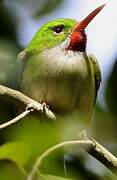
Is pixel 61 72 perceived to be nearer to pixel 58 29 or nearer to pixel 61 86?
pixel 61 86

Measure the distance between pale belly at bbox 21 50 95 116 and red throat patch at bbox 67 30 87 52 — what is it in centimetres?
24

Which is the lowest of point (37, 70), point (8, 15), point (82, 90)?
point (82, 90)

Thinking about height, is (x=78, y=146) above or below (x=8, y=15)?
below

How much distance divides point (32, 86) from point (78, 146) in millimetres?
1519

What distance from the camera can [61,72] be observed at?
2871 millimetres

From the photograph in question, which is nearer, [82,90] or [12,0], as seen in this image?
[12,0]

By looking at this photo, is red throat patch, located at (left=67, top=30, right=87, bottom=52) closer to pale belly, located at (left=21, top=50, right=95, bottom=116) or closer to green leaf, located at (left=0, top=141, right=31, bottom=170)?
pale belly, located at (left=21, top=50, right=95, bottom=116)

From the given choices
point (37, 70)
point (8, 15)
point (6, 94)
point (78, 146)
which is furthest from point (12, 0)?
point (37, 70)

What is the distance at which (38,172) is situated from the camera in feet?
2.71

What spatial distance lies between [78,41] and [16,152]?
2.45 m

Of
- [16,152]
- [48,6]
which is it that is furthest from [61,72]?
[16,152]

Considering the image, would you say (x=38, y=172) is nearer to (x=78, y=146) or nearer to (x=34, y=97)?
(x=78, y=146)

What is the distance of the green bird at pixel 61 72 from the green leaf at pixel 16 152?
1828mm

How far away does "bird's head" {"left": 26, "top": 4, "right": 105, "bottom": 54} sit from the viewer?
3.13m
